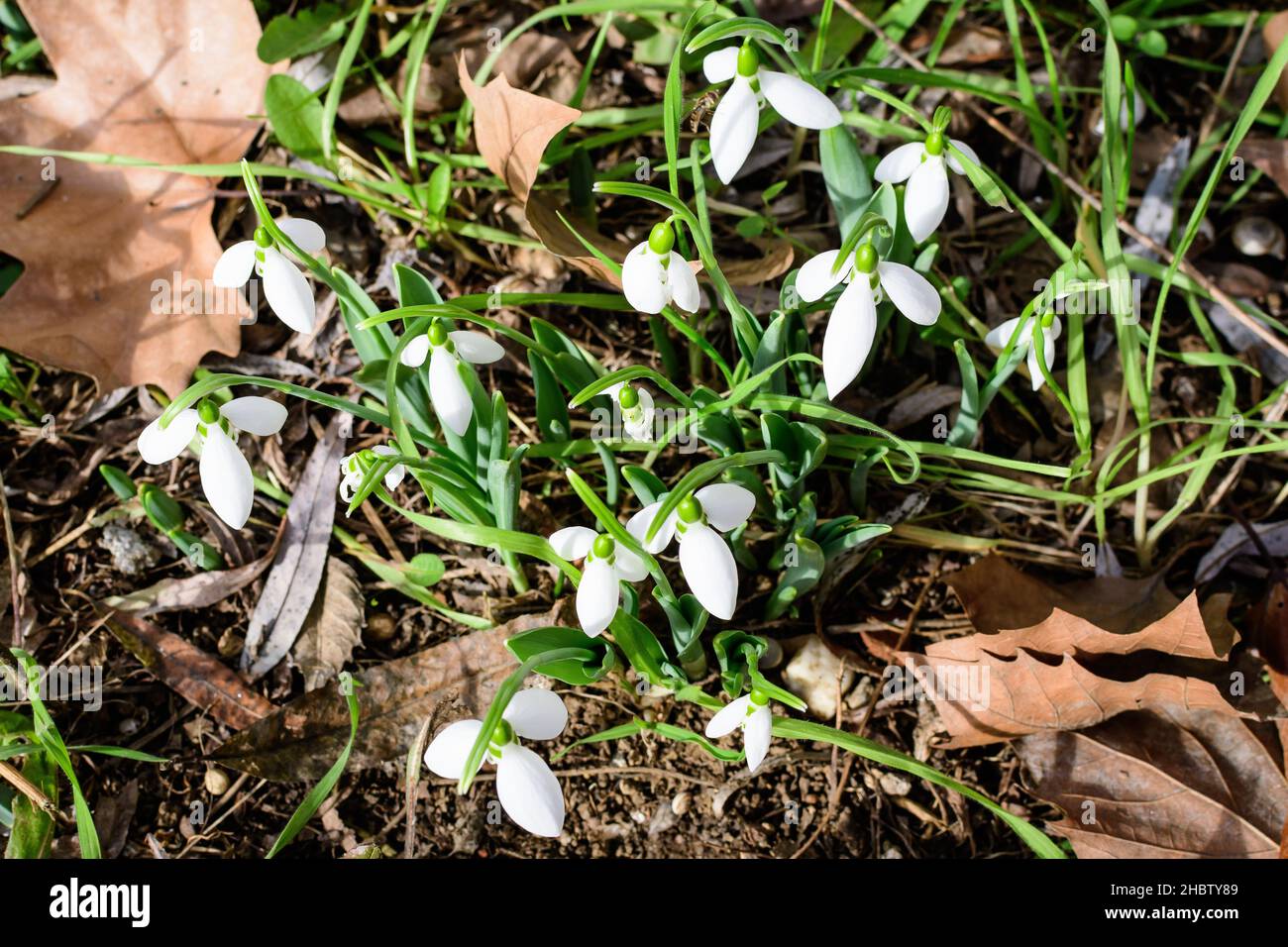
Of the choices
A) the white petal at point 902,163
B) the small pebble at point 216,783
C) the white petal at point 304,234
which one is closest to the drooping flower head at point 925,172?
the white petal at point 902,163

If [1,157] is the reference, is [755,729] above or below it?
below

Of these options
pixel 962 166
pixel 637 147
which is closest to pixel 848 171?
pixel 962 166

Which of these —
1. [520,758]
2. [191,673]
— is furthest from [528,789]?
[191,673]

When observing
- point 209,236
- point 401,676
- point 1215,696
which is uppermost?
point 209,236

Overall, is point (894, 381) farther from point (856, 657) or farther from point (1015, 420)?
point (856, 657)

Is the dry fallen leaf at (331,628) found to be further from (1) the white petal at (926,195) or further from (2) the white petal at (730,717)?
(1) the white petal at (926,195)

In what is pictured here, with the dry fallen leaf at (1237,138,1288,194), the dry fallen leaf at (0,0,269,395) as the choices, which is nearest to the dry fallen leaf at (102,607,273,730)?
the dry fallen leaf at (0,0,269,395)

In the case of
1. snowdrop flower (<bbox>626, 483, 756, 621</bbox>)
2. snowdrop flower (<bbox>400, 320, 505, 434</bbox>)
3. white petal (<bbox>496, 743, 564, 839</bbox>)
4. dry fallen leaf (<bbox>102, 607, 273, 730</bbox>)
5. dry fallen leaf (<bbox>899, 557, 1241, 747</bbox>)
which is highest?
snowdrop flower (<bbox>400, 320, 505, 434</bbox>)

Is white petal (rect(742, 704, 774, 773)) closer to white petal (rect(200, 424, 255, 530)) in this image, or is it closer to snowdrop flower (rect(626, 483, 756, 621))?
snowdrop flower (rect(626, 483, 756, 621))
